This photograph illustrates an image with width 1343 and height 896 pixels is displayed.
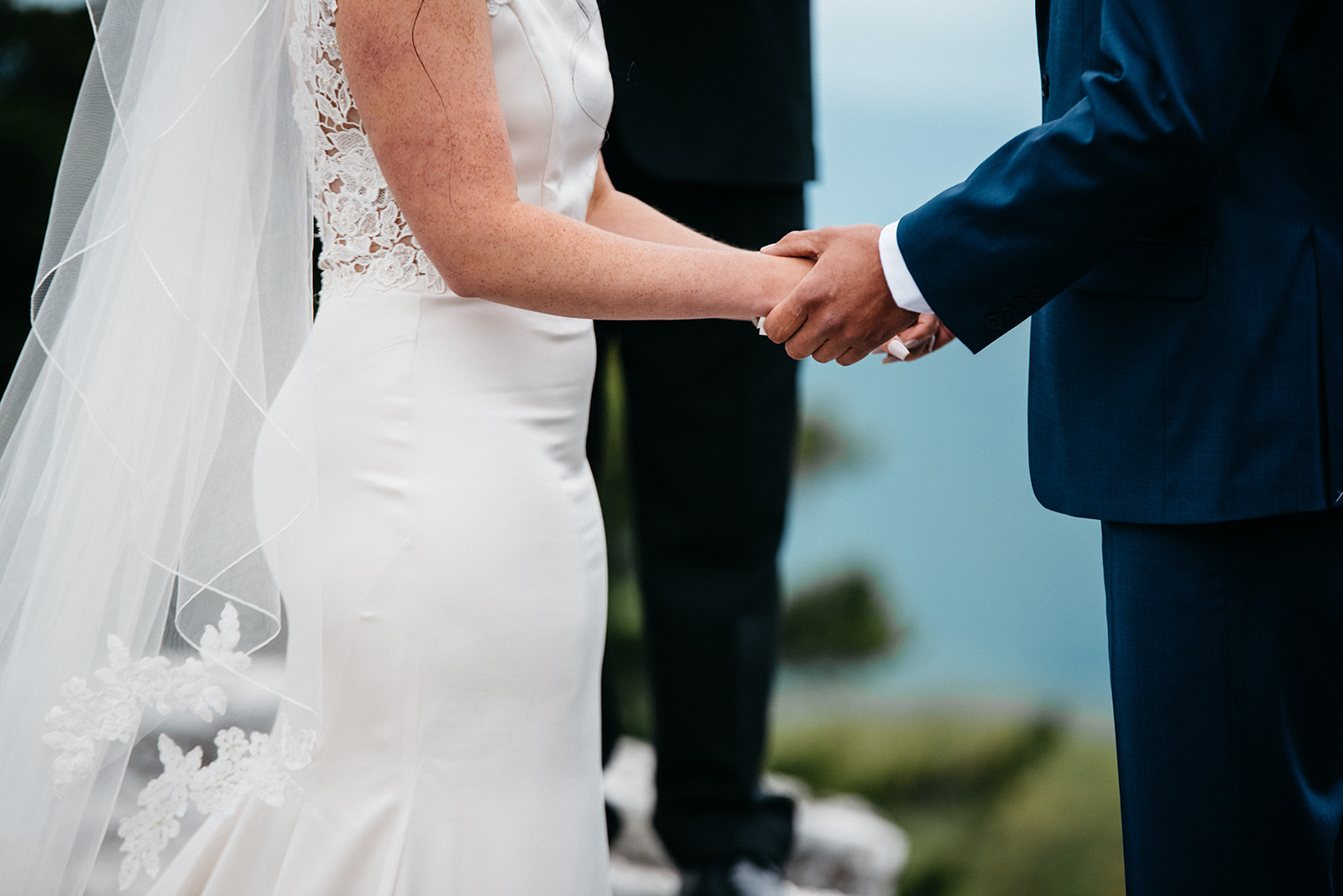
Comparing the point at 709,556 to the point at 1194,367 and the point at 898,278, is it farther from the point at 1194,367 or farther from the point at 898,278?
the point at 1194,367

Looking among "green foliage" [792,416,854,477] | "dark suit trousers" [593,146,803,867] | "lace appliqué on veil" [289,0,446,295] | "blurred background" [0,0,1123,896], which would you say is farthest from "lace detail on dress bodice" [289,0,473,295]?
"green foliage" [792,416,854,477]

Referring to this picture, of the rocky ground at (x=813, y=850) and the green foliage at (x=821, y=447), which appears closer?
the rocky ground at (x=813, y=850)

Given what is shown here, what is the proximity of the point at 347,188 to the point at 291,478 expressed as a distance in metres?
0.29

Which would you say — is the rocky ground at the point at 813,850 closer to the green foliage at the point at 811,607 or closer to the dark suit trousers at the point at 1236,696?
the green foliage at the point at 811,607

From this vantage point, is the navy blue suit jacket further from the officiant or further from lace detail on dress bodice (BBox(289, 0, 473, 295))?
the officiant

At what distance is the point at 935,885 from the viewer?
228cm

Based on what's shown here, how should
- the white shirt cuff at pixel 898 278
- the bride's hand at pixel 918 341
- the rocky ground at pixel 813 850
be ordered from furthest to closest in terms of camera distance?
the rocky ground at pixel 813 850 < the bride's hand at pixel 918 341 < the white shirt cuff at pixel 898 278

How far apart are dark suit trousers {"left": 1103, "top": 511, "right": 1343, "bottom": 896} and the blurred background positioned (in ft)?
3.88

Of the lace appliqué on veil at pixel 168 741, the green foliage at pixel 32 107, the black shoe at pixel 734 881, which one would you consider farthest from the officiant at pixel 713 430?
the green foliage at pixel 32 107

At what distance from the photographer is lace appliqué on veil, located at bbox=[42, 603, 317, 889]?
44.5 inches

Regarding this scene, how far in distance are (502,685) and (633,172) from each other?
3.40 ft

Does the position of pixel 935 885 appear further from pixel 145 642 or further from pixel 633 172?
pixel 145 642

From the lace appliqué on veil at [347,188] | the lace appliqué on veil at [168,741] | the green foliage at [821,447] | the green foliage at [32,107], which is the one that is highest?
the green foliage at [32,107]

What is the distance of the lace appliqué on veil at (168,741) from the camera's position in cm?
113
